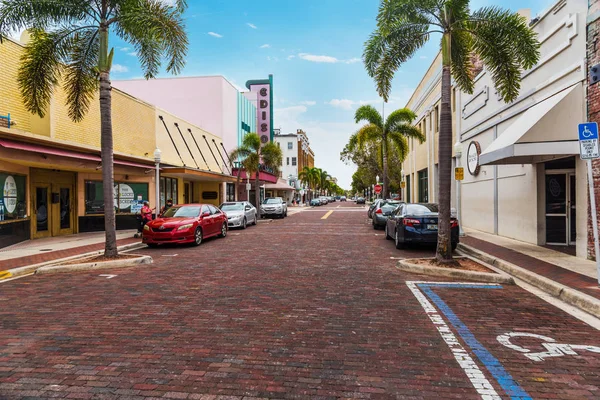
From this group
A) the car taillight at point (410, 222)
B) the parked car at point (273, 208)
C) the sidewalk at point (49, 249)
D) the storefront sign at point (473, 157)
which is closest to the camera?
the sidewalk at point (49, 249)

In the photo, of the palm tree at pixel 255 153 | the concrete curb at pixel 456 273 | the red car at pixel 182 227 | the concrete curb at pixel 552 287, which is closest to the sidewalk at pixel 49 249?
the red car at pixel 182 227

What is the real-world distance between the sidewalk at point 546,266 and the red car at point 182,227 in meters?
8.92

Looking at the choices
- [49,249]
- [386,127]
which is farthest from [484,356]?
[386,127]

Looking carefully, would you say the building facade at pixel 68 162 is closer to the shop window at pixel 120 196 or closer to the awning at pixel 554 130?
the shop window at pixel 120 196

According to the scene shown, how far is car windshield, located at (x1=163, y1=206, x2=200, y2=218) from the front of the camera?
14.9 metres

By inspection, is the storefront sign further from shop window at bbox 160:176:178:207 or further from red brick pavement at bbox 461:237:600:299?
shop window at bbox 160:176:178:207

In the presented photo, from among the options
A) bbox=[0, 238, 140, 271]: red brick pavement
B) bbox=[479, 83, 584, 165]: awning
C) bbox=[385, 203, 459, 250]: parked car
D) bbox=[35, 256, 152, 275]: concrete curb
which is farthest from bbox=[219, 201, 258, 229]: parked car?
Result: bbox=[479, 83, 584, 165]: awning

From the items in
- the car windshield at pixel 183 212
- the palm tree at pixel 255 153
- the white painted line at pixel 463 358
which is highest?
the palm tree at pixel 255 153

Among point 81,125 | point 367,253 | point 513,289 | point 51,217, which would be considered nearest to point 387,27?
point 367,253

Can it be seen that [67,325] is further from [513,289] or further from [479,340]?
[513,289]

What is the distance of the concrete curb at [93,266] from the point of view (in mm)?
9281

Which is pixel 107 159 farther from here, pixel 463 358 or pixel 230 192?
pixel 230 192

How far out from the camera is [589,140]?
271 inches

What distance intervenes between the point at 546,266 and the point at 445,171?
9.81 feet
